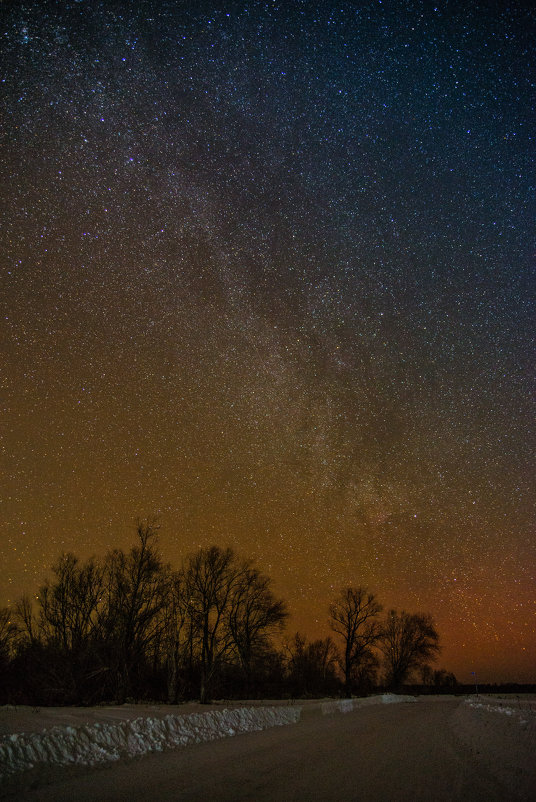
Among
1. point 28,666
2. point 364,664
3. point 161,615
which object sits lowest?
point 364,664

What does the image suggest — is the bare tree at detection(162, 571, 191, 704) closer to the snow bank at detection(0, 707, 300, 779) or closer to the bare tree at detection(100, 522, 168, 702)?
the bare tree at detection(100, 522, 168, 702)

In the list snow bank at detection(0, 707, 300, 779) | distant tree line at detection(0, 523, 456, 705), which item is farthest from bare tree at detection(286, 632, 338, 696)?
snow bank at detection(0, 707, 300, 779)

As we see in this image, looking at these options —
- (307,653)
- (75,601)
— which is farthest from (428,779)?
(307,653)

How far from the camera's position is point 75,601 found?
122 feet

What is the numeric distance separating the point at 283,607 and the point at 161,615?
15.1 meters

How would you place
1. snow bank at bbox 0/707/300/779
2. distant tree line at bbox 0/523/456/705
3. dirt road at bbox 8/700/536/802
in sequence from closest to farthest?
1. dirt road at bbox 8/700/536/802
2. snow bank at bbox 0/707/300/779
3. distant tree line at bbox 0/523/456/705

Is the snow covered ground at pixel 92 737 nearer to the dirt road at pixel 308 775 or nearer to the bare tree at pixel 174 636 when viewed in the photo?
the dirt road at pixel 308 775

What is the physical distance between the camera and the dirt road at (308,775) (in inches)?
241

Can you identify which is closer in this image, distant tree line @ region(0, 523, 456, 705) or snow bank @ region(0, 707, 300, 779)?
snow bank @ region(0, 707, 300, 779)

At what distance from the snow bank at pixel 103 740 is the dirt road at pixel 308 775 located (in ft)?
1.73

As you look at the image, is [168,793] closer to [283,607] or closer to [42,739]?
[42,739]

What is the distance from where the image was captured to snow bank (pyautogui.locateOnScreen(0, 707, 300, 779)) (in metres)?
7.37

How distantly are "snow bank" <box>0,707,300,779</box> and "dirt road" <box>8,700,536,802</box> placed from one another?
53 centimetres

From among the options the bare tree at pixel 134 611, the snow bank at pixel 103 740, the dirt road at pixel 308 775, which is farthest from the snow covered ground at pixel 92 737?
the bare tree at pixel 134 611
